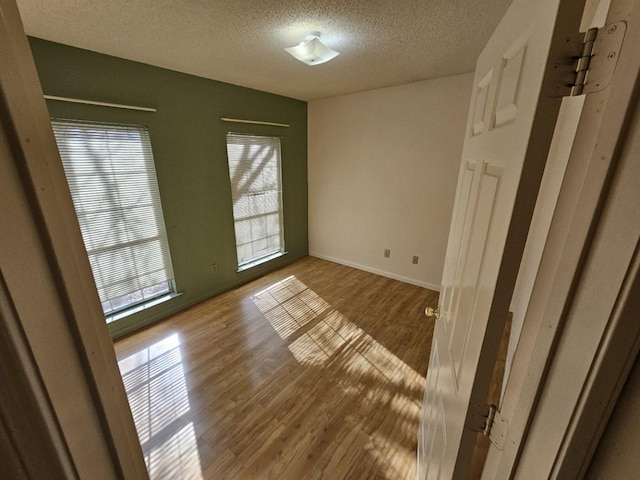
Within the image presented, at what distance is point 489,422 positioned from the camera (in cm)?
60

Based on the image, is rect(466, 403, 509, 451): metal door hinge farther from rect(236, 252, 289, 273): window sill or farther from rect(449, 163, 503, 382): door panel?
rect(236, 252, 289, 273): window sill

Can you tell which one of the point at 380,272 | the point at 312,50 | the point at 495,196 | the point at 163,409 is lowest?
the point at 163,409

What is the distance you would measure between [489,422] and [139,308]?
2.80m

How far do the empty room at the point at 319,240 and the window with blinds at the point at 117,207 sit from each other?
0.02m

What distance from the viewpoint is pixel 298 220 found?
402 cm

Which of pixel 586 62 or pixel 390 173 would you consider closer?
pixel 586 62

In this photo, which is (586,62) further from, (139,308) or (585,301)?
(139,308)

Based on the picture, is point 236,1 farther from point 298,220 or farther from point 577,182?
point 298,220

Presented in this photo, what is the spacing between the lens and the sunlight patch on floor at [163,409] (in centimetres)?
140

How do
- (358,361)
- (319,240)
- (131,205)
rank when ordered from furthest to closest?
(319,240), (131,205), (358,361)

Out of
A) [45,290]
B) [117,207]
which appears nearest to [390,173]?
[117,207]

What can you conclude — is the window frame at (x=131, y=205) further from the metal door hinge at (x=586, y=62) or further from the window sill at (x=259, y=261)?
the metal door hinge at (x=586, y=62)

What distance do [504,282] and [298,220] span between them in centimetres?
359

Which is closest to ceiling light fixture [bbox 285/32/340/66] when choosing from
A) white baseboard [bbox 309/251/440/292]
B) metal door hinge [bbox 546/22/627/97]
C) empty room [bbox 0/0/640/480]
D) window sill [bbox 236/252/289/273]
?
empty room [bbox 0/0/640/480]
